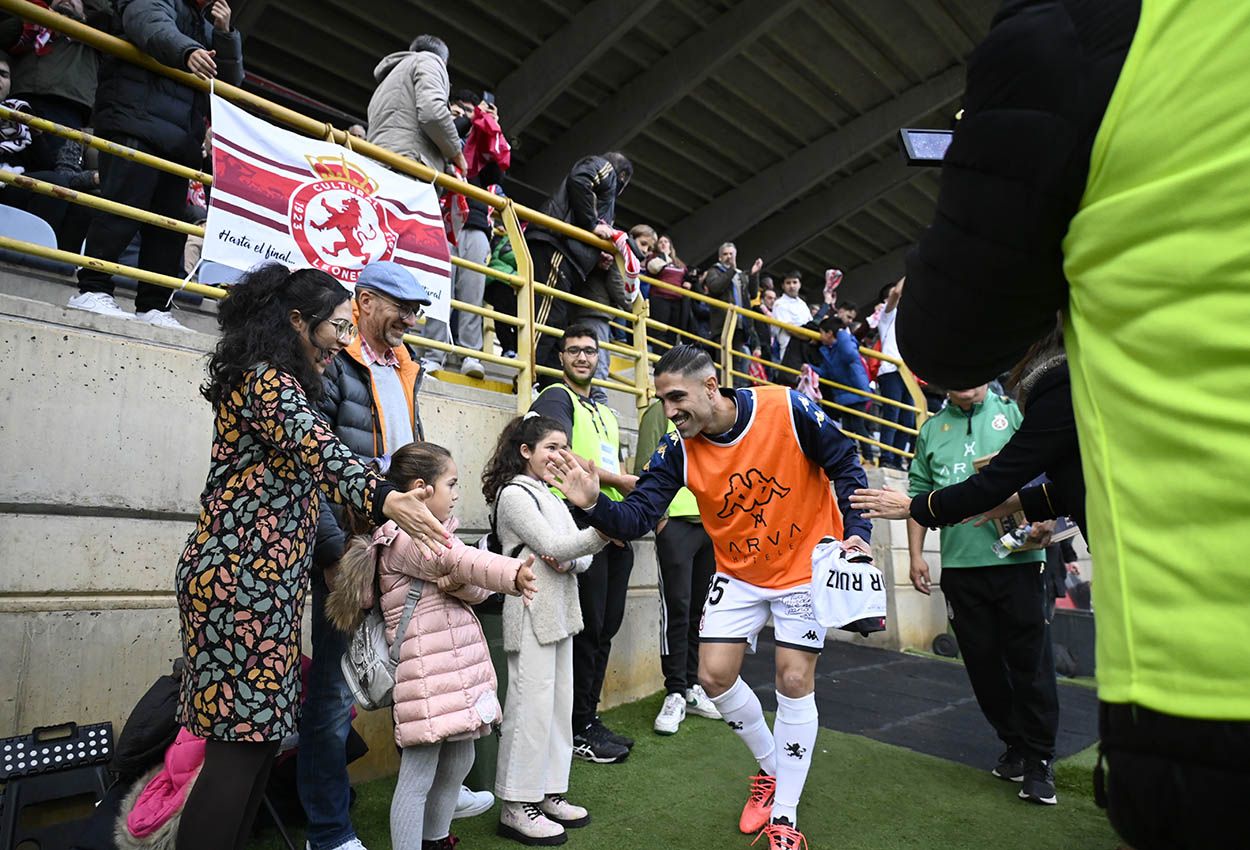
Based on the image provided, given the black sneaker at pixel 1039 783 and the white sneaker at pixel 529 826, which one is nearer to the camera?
the white sneaker at pixel 529 826

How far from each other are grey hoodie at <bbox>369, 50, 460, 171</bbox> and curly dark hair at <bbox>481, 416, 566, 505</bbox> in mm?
2531

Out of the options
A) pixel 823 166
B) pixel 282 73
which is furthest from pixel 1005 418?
pixel 823 166

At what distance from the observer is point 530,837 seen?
10.7ft

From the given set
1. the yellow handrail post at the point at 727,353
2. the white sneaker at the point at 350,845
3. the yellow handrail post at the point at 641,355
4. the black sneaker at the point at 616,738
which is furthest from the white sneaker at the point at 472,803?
the yellow handrail post at the point at 727,353

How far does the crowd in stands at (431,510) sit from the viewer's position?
2277mm

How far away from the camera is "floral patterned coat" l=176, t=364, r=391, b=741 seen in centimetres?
220

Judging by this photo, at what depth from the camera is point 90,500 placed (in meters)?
3.10

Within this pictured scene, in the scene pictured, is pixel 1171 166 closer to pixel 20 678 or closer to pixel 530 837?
pixel 530 837

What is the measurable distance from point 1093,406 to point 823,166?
1689cm

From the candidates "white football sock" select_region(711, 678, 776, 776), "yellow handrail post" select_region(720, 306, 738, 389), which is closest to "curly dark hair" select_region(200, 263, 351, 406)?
"white football sock" select_region(711, 678, 776, 776)

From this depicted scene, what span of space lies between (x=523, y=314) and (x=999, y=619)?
3.25m

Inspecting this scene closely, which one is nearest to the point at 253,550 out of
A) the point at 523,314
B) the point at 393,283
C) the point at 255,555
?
the point at 255,555

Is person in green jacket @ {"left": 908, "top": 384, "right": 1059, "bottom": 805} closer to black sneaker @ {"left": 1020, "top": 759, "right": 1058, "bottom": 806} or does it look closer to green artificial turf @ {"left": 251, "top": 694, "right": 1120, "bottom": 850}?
black sneaker @ {"left": 1020, "top": 759, "right": 1058, "bottom": 806}

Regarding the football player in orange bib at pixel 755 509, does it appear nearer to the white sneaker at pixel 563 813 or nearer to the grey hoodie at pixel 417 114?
the white sneaker at pixel 563 813
